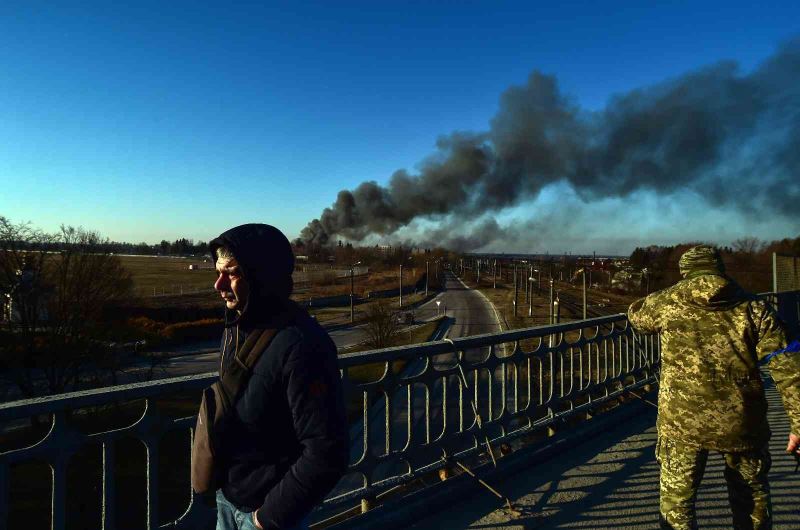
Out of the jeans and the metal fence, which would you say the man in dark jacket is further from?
the metal fence

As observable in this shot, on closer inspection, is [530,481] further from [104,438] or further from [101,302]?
[101,302]

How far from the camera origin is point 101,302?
25.3 m

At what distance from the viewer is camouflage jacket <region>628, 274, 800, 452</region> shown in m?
2.34

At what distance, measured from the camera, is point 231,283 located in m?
1.71

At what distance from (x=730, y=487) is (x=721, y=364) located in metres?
0.71

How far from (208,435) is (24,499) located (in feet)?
56.4

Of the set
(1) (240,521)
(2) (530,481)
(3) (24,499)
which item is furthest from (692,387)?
(3) (24,499)

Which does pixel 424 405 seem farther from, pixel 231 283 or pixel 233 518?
pixel 231 283

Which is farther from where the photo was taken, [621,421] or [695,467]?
[621,421]

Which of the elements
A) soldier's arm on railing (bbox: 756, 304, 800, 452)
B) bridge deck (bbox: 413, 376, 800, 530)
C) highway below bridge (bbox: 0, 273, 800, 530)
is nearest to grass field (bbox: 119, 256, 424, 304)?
highway below bridge (bbox: 0, 273, 800, 530)

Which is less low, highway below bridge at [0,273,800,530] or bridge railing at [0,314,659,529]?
bridge railing at [0,314,659,529]

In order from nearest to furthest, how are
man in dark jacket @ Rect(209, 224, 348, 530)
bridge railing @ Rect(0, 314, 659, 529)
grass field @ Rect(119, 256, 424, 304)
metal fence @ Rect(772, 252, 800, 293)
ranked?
man in dark jacket @ Rect(209, 224, 348, 530) → bridge railing @ Rect(0, 314, 659, 529) → metal fence @ Rect(772, 252, 800, 293) → grass field @ Rect(119, 256, 424, 304)

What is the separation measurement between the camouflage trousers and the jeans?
6.33 feet

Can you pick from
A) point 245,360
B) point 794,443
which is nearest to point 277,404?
point 245,360
